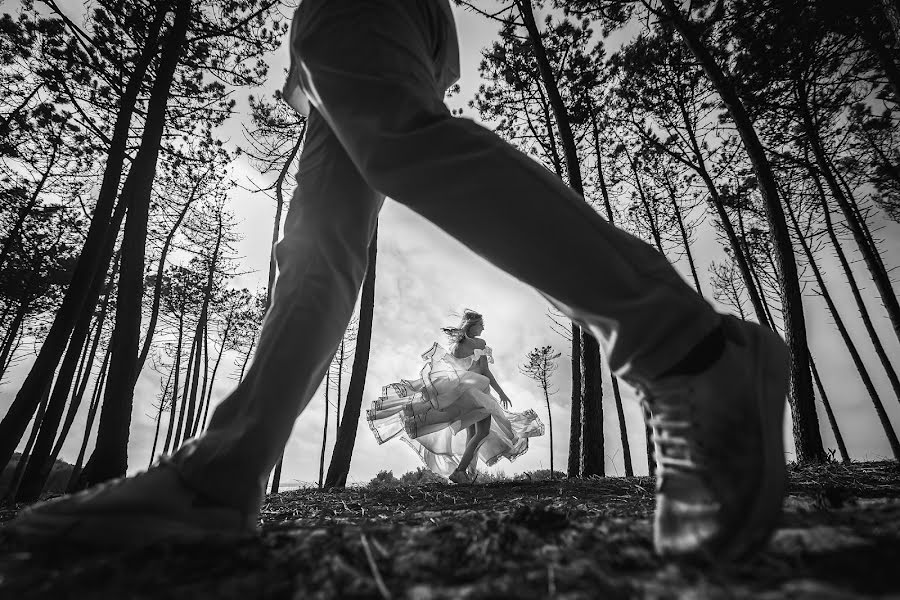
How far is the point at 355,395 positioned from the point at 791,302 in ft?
21.4

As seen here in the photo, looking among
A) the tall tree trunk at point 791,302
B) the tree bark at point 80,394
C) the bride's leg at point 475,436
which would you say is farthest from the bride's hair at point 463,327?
the tree bark at point 80,394

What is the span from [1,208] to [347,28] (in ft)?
48.9

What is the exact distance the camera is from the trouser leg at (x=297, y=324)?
2.93ft

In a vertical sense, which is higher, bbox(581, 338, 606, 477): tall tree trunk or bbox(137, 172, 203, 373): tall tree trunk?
bbox(137, 172, 203, 373): tall tree trunk

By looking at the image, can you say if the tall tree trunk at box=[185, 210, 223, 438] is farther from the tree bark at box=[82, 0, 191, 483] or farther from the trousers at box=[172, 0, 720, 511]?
the trousers at box=[172, 0, 720, 511]

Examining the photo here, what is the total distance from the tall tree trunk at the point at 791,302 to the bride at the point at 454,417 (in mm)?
3504

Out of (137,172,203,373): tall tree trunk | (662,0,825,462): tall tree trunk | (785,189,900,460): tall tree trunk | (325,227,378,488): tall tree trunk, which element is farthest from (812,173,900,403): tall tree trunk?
(137,172,203,373): tall tree trunk

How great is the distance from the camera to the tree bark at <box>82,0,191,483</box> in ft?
13.2

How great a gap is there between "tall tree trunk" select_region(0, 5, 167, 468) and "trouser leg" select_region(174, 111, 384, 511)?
14.5 ft

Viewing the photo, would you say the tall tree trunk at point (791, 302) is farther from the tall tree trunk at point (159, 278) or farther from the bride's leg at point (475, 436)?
the tall tree trunk at point (159, 278)

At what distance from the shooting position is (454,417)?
6605 mm

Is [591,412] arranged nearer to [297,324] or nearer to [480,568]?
[297,324]

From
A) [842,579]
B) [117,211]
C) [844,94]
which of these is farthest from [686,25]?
[117,211]

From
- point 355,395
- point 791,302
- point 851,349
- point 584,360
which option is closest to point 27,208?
point 355,395
